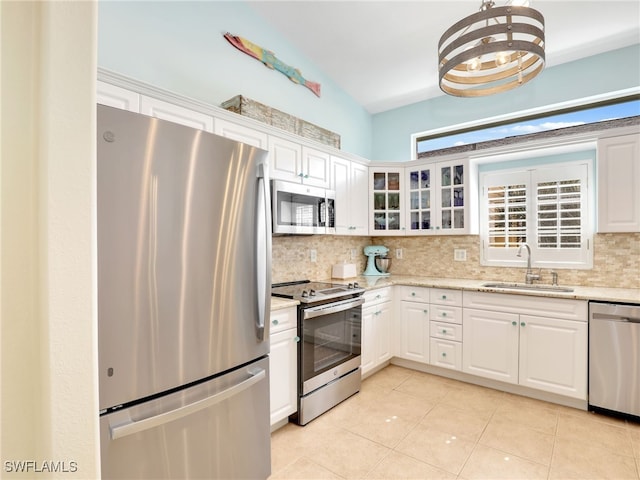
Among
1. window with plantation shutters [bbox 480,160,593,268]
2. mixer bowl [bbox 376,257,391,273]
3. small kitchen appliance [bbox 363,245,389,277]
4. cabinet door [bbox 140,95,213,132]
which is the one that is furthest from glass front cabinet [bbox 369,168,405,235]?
cabinet door [bbox 140,95,213,132]

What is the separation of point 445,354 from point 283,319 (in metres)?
1.84

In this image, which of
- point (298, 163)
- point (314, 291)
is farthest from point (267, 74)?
point (314, 291)

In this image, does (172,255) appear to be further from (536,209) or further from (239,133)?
(536,209)

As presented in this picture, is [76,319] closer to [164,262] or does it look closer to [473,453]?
[164,262]

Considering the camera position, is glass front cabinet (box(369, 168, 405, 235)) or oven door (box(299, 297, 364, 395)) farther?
glass front cabinet (box(369, 168, 405, 235))

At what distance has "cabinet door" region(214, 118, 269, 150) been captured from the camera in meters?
2.27

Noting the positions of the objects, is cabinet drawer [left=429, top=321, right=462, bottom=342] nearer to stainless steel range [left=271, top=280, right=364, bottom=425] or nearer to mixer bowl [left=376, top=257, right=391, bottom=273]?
stainless steel range [left=271, top=280, right=364, bottom=425]

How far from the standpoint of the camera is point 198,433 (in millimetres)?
1456

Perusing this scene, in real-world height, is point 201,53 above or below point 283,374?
above

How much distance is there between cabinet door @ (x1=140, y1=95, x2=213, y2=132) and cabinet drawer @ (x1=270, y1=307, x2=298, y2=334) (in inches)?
52.0

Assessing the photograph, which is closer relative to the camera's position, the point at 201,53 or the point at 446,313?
the point at 201,53

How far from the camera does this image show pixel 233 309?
5.24ft

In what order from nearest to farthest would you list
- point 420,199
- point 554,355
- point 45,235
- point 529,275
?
point 45,235 → point 554,355 → point 529,275 → point 420,199

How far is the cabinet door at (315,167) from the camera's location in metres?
2.95
